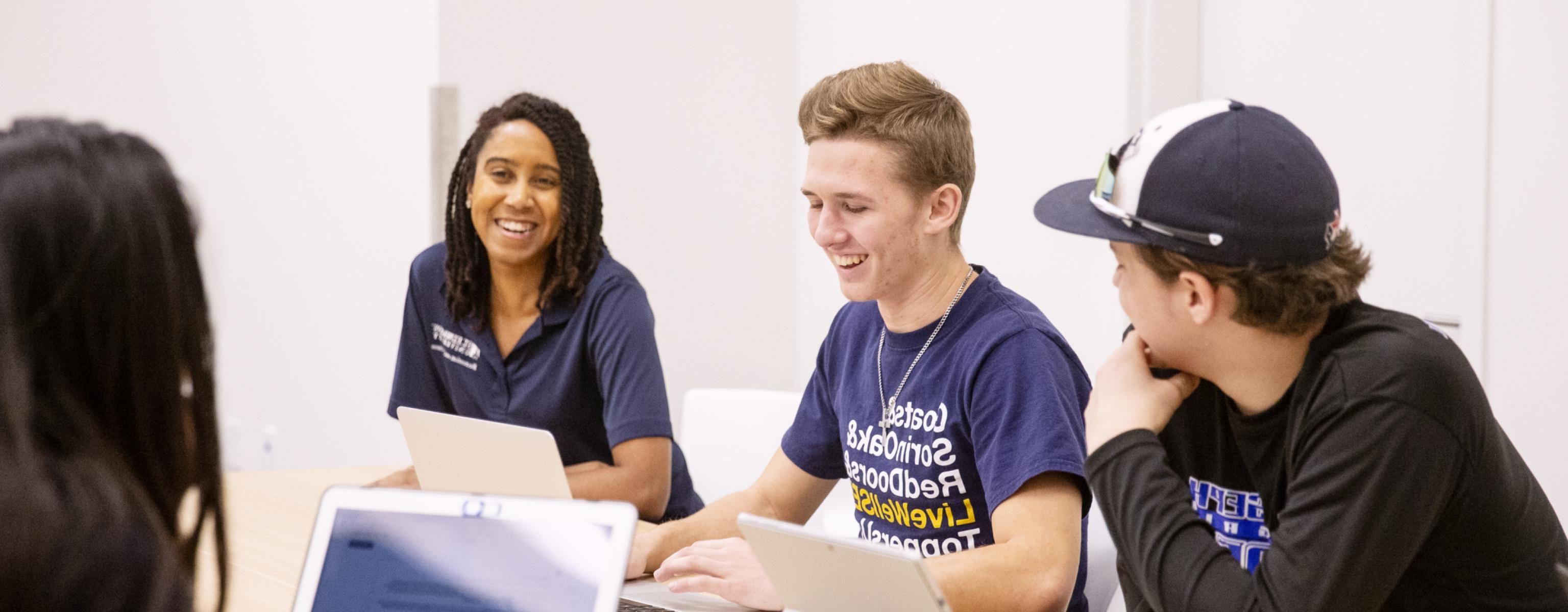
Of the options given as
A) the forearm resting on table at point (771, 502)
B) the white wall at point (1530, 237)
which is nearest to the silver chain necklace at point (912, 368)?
the forearm resting on table at point (771, 502)

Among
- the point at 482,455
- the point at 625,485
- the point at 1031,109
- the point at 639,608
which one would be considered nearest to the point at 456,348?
the point at 625,485

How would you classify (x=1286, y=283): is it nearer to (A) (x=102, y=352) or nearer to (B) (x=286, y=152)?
(A) (x=102, y=352)

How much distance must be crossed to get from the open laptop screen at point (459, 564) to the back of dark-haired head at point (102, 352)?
267mm

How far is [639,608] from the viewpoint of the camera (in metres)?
1.50

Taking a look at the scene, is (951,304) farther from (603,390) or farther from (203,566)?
(203,566)

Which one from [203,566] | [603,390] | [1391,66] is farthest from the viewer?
[1391,66]

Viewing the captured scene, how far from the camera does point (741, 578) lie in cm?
146

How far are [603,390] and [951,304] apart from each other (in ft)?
2.42

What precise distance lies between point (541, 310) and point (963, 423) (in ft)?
3.14

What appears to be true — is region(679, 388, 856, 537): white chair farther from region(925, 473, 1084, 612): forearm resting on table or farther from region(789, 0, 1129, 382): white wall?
region(789, 0, 1129, 382): white wall

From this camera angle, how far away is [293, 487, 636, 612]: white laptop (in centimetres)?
106

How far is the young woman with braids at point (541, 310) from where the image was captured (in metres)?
2.19

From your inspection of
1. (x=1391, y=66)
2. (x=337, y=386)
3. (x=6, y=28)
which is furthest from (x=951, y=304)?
(x=6, y=28)

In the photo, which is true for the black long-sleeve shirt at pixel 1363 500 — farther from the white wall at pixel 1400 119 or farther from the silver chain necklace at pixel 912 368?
the white wall at pixel 1400 119
